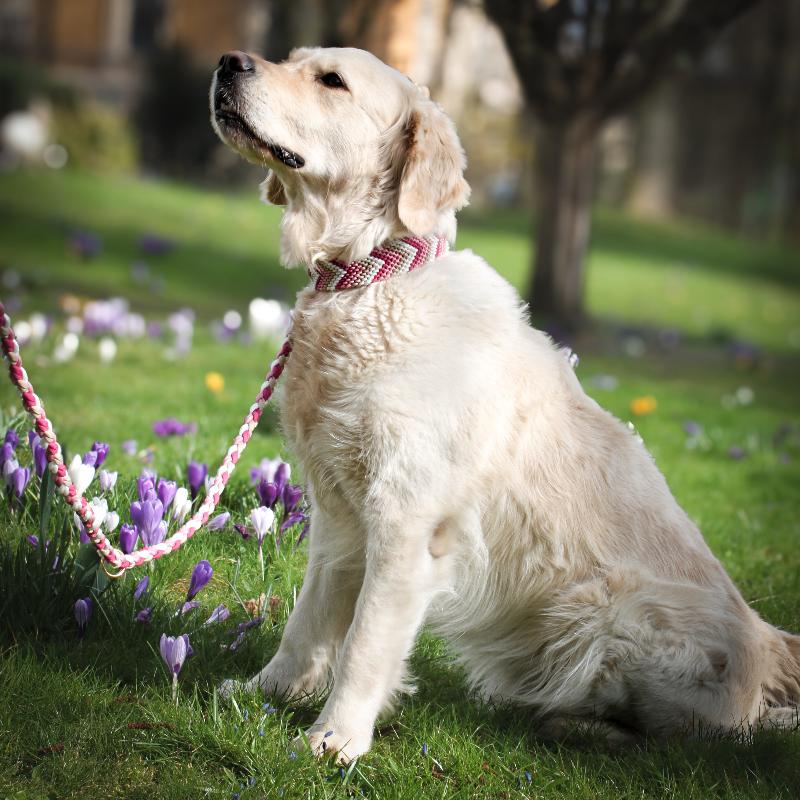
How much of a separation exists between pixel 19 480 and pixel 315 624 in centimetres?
110

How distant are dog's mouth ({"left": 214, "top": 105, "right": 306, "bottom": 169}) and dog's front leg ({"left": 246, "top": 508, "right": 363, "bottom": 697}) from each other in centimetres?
100

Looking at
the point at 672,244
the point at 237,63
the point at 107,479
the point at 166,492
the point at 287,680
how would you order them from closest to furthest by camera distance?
1. the point at 237,63
2. the point at 287,680
3. the point at 166,492
4. the point at 107,479
5. the point at 672,244

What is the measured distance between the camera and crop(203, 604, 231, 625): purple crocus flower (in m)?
3.12

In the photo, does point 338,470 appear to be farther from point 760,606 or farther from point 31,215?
point 31,215

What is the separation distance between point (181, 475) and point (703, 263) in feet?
44.6

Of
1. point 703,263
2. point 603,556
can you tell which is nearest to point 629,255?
point 703,263

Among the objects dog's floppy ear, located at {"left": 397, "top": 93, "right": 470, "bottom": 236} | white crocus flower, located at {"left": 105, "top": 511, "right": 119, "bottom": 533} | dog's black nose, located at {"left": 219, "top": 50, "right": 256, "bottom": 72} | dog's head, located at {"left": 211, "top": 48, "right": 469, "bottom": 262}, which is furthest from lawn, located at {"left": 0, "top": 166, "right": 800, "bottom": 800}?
dog's black nose, located at {"left": 219, "top": 50, "right": 256, "bottom": 72}

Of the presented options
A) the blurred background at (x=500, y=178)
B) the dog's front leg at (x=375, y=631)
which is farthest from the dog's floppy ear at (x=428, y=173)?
the blurred background at (x=500, y=178)

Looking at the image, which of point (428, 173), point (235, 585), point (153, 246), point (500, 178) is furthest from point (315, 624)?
point (500, 178)

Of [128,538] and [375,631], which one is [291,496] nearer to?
[128,538]

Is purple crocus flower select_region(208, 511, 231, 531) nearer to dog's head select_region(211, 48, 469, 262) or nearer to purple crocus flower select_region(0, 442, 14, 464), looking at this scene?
purple crocus flower select_region(0, 442, 14, 464)

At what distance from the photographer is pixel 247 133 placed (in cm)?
288

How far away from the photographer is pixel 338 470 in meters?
2.81

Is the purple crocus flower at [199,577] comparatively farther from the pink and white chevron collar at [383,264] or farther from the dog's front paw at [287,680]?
the pink and white chevron collar at [383,264]
